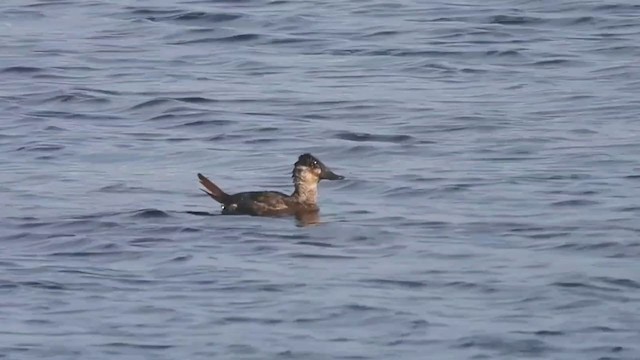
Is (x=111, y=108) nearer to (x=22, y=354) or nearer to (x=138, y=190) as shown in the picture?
(x=138, y=190)

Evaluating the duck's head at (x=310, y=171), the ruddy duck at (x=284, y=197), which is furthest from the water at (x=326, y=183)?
the duck's head at (x=310, y=171)

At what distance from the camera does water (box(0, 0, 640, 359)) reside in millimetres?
10445

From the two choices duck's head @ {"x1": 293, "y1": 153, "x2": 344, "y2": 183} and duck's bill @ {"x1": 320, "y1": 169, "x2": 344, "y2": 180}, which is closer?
duck's head @ {"x1": 293, "y1": 153, "x2": 344, "y2": 183}

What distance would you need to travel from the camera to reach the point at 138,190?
14.6 meters

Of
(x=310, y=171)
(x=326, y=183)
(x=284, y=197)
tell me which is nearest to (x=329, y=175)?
(x=310, y=171)

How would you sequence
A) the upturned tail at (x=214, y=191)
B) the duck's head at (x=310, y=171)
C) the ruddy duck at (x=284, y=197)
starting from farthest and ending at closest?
1. the duck's head at (x=310, y=171)
2. the upturned tail at (x=214, y=191)
3. the ruddy duck at (x=284, y=197)

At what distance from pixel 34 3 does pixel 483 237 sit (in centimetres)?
Answer: 1391

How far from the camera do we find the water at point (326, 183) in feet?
34.3

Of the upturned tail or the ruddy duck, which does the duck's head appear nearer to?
the ruddy duck

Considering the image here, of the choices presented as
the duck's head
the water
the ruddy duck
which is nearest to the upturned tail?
the ruddy duck

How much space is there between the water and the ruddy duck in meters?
0.11

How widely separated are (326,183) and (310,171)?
1227 mm

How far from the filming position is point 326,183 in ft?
50.5

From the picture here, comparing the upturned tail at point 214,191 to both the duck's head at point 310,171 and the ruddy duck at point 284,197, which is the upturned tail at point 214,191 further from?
the duck's head at point 310,171
